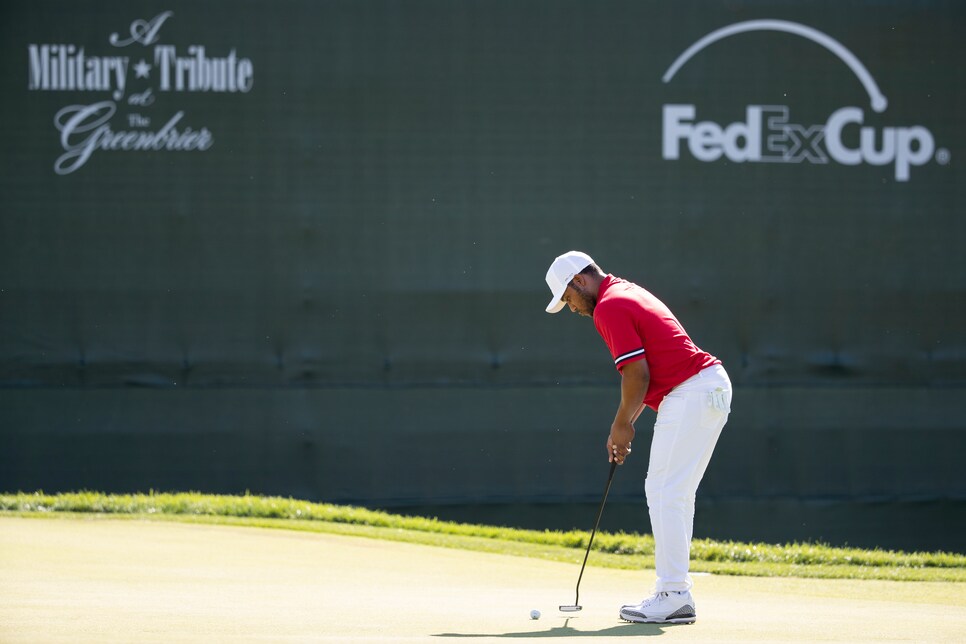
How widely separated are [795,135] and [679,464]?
5551 millimetres

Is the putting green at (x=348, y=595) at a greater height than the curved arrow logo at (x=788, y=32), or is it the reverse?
the curved arrow logo at (x=788, y=32)

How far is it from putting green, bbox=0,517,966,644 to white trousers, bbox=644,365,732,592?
228 millimetres

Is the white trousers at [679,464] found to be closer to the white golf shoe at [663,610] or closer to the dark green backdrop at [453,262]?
the white golf shoe at [663,610]

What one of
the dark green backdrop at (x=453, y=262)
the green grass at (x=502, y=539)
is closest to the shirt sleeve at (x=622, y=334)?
the green grass at (x=502, y=539)

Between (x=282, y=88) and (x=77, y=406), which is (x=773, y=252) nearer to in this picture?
(x=282, y=88)

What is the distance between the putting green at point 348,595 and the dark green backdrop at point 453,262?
76.1 inches

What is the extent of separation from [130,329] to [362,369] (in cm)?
178

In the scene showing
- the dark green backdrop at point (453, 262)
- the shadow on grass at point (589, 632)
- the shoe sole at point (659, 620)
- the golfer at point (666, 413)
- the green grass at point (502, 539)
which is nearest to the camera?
the shadow on grass at point (589, 632)

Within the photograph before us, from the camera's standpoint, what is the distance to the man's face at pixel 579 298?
432 centimetres

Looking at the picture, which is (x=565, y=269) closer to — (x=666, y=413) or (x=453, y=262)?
(x=666, y=413)

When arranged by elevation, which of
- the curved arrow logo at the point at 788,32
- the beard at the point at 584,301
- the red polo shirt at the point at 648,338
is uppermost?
the curved arrow logo at the point at 788,32

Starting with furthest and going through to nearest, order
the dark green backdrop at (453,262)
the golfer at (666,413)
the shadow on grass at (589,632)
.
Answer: the dark green backdrop at (453,262), the golfer at (666,413), the shadow on grass at (589,632)

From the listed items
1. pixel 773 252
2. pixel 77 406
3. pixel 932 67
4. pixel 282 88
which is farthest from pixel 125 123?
pixel 932 67

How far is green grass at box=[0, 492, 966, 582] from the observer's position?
6.45 meters
